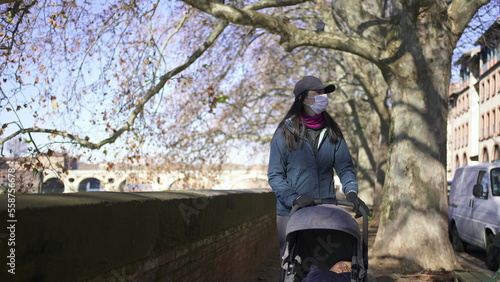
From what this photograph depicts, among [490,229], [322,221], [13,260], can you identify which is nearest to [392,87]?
[490,229]

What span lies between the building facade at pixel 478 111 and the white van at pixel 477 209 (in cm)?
3299

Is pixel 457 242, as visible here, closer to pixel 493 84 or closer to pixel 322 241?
pixel 322 241

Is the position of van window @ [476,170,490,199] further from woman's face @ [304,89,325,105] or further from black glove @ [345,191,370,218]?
black glove @ [345,191,370,218]

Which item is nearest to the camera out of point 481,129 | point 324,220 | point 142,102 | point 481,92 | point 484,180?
point 324,220

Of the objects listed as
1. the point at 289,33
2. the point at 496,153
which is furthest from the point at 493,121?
the point at 289,33

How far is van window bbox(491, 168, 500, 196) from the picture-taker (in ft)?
42.0

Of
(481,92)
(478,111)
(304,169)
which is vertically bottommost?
(304,169)

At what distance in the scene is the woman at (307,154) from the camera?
4477 millimetres

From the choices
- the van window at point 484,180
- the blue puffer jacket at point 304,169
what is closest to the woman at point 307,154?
the blue puffer jacket at point 304,169

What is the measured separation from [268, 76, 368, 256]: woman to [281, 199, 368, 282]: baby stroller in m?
0.28

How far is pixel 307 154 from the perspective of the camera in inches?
178

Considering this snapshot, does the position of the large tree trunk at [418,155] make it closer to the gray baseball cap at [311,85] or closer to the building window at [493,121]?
the gray baseball cap at [311,85]

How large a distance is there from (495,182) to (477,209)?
2.60ft

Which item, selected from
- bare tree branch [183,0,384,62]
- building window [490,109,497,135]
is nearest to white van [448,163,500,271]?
bare tree branch [183,0,384,62]
